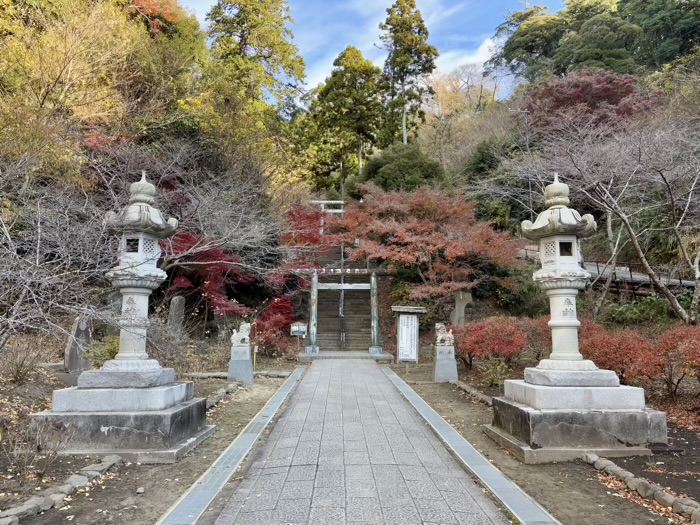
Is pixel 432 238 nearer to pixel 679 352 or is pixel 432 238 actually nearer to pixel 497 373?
pixel 497 373

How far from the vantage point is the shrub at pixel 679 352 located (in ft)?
20.0

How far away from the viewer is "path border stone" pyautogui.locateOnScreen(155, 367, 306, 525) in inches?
134

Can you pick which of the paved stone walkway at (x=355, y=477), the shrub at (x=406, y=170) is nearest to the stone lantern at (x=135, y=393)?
the paved stone walkway at (x=355, y=477)

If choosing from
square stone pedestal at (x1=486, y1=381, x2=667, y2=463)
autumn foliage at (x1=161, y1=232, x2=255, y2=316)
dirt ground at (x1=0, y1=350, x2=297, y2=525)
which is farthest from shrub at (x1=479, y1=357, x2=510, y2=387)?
autumn foliage at (x1=161, y1=232, x2=255, y2=316)

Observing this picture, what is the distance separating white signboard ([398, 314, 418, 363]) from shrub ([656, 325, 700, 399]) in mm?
6629

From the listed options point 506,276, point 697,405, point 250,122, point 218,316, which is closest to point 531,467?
point 697,405

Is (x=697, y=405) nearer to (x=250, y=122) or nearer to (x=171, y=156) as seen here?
(x=171, y=156)

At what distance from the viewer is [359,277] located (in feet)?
69.2

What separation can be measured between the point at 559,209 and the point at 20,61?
12.5 m

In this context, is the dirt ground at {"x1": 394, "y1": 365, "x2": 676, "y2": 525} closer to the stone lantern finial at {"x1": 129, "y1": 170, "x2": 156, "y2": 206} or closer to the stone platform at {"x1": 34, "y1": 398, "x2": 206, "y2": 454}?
the stone platform at {"x1": 34, "y1": 398, "x2": 206, "y2": 454}

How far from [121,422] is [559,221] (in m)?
5.63

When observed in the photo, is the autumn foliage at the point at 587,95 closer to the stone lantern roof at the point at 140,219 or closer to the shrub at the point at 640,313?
the shrub at the point at 640,313

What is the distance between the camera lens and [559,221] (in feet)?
18.0

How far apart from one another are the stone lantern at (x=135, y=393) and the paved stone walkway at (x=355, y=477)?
109cm
